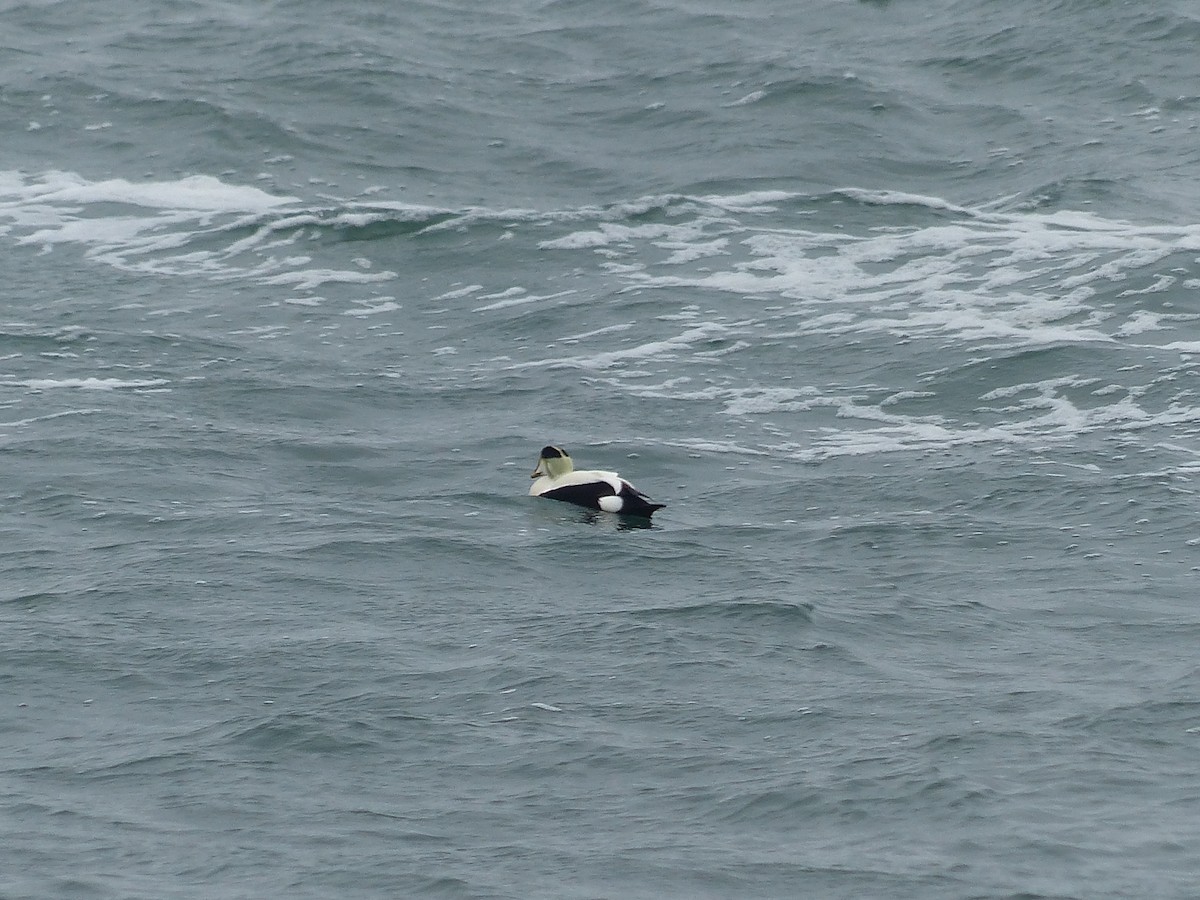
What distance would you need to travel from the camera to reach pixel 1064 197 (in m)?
23.9

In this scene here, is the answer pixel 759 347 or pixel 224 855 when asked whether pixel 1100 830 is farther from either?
pixel 759 347

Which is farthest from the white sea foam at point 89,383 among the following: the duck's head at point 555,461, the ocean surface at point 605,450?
the duck's head at point 555,461

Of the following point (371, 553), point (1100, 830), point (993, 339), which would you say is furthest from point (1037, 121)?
point (1100, 830)

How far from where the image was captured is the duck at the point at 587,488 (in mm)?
15789

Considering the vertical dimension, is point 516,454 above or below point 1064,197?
below

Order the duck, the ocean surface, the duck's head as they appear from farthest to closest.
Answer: the duck's head
the duck
the ocean surface

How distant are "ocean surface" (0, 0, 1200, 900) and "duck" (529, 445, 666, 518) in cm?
21

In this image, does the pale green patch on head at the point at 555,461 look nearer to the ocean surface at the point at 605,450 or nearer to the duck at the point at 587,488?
the duck at the point at 587,488

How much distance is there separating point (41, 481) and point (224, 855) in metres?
7.28

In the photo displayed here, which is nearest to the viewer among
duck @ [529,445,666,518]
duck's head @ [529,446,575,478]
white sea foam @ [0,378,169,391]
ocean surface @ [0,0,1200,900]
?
ocean surface @ [0,0,1200,900]

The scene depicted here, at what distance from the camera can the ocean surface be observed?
10.5m

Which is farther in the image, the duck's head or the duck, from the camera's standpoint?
the duck's head

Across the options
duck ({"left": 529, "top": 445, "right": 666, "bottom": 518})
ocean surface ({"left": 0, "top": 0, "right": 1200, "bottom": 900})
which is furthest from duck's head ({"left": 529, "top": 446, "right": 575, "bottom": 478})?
ocean surface ({"left": 0, "top": 0, "right": 1200, "bottom": 900})

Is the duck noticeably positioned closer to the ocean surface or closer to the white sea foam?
the ocean surface
